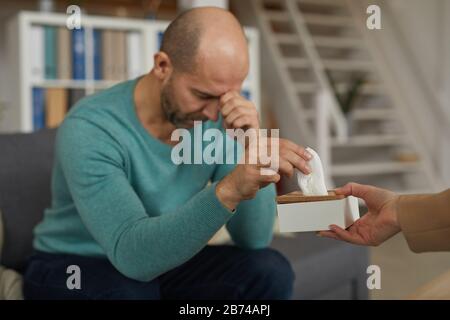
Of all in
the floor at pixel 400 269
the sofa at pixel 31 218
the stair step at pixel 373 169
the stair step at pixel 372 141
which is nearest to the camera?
the floor at pixel 400 269

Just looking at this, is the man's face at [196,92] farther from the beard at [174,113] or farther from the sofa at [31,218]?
the sofa at [31,218]

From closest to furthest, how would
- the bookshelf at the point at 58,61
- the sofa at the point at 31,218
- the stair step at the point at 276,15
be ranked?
the sofa at the point at 31,218 < the bookshelf at the point at 58,61 < the stair step at the point at 276,15

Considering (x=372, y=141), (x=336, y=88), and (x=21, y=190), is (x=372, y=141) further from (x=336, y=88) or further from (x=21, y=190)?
(x=21, y=190)

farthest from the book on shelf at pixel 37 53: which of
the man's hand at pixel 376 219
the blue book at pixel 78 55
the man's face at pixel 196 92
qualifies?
Answer: the man's hand at pixel 376 219

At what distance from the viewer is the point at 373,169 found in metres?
2.78

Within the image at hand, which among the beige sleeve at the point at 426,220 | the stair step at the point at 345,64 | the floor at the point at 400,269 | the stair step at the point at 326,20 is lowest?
the floor at the point at 400,269

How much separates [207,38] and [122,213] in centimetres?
24

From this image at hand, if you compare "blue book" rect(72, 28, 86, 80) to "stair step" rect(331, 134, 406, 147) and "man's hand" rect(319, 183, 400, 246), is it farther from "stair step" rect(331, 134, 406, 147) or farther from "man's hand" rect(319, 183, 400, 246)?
"man's hand" rect(319, 183, 400, 246)

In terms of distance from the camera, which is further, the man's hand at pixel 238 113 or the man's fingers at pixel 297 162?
the man's hand at pixel 238 113

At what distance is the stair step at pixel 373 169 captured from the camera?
9.29 feet

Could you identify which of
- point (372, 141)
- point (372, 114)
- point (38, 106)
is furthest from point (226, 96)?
point (372, 114)

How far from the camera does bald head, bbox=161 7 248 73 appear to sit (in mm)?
728

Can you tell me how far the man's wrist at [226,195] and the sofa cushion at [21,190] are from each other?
1.94 ft
